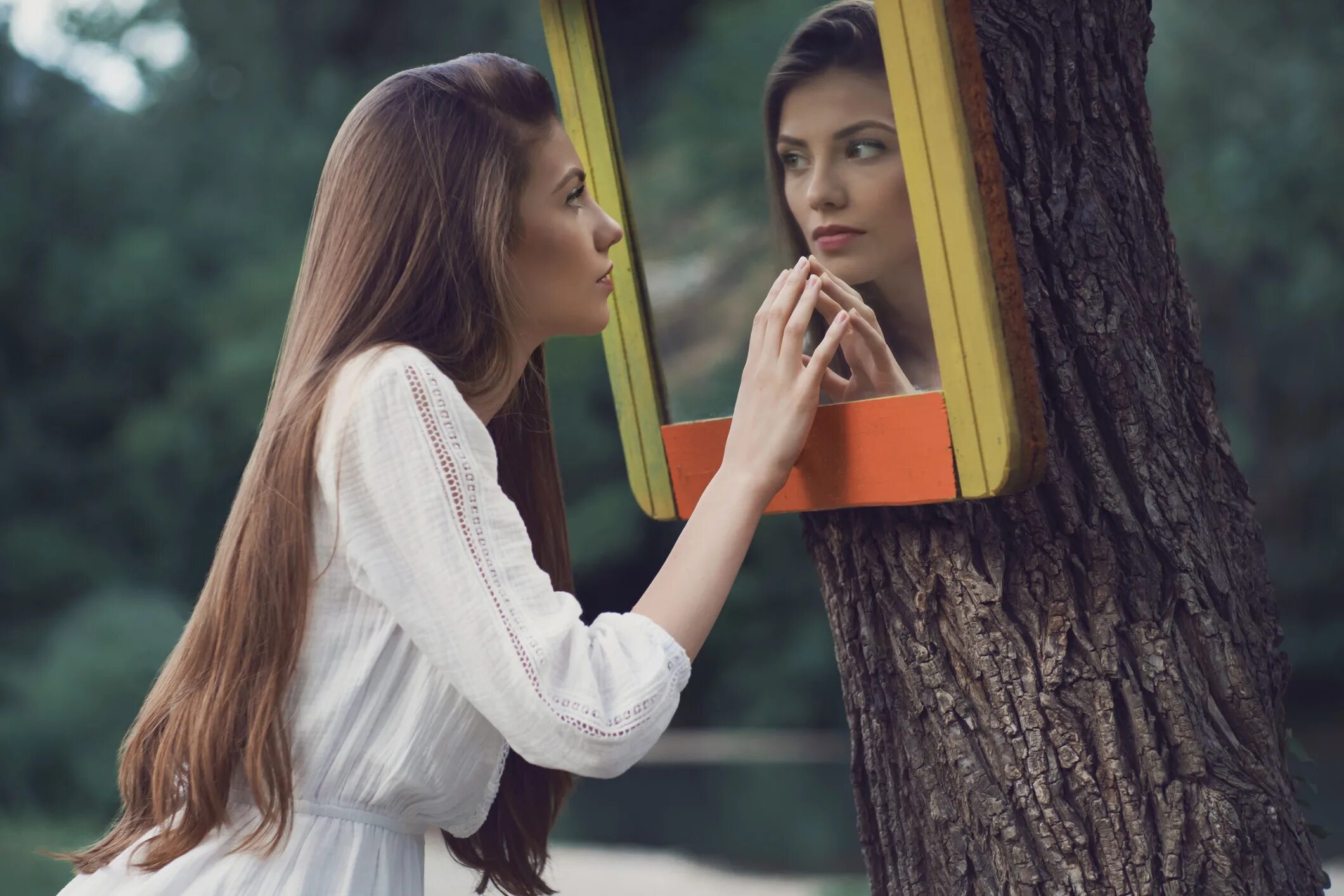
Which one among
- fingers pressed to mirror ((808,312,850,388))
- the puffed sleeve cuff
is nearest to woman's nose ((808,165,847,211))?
fingers pressed to mirror ((808,312,850,388))

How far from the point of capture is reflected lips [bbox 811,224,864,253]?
1291 mm

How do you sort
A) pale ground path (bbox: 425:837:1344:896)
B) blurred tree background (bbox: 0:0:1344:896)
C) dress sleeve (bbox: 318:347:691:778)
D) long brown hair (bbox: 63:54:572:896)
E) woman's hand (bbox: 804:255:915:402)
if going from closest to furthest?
dress sleeve (bbox: 318:347:691:778), long brown hair (bbox: 63:54:572:896), woman's hand (bbox: 804:255:915:402), pale ground path (bbox: 425:837:1344:896), blurred tree background (bbox: 0:0:1344:896)

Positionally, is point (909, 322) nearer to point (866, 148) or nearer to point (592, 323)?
point (866, 148)

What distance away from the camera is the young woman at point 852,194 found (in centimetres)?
122

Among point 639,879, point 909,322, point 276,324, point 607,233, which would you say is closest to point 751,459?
point 909,322

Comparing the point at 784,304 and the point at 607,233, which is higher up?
Answer: the point at 607,233

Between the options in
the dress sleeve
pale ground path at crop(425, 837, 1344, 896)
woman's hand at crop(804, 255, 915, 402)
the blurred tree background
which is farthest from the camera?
the blurred tree background

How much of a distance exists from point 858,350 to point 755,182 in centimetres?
23

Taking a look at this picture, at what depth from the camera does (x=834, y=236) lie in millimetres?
1310

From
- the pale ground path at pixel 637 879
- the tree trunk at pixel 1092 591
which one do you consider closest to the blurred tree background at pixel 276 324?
the pale ground path at pixel 637 879

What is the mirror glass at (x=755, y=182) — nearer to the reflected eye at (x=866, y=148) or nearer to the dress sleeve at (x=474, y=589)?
the reflected eye at (x=866, y=148)

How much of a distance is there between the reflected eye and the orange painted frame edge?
0.76 ft

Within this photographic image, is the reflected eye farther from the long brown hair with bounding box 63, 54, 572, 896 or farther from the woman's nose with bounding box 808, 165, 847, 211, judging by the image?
the long brown hair with bounding box 63, 54, 572, 896

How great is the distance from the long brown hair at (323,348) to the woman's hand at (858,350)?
0.32 metres
